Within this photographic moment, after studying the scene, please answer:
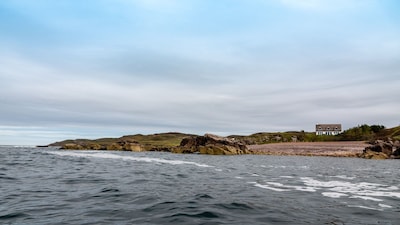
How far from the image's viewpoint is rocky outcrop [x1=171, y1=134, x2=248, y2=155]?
82750 millimetres

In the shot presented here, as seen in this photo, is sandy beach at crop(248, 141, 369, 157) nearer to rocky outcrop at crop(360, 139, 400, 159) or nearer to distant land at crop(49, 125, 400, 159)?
distant land at crop(49, 125, 400, 159)

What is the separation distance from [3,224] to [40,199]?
4572 mm

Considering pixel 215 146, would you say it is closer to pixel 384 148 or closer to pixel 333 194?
pixel 384 148

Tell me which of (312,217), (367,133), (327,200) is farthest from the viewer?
(367,133)

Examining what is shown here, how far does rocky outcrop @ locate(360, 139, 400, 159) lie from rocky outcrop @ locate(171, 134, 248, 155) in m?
30.4

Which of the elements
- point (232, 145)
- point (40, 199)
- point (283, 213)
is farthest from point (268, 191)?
point (232, 145)

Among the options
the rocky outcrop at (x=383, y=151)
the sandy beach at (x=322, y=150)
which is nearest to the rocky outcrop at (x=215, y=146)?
the sandy beach at (x=322, y=150)

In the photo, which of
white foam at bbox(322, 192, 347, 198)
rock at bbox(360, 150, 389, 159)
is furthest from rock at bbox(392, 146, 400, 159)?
white foam at bbox(322, 192, 347, 198)

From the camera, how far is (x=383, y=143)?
7350 cm

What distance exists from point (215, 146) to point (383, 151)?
39.0 meters

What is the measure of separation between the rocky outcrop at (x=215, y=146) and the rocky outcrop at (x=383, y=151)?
30.4 meters

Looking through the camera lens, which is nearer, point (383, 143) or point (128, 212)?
point (128, 212)

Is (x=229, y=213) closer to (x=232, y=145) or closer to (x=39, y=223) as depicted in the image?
(x=39, y=223)

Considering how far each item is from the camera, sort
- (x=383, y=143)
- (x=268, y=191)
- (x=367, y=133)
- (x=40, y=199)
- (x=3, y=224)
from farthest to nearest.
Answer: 1. (x=367, y=133)
2. (x=383, y=143)
3. (x=268, y=191)
4. (x=40, y=199)
5. (x=3, y=224)
